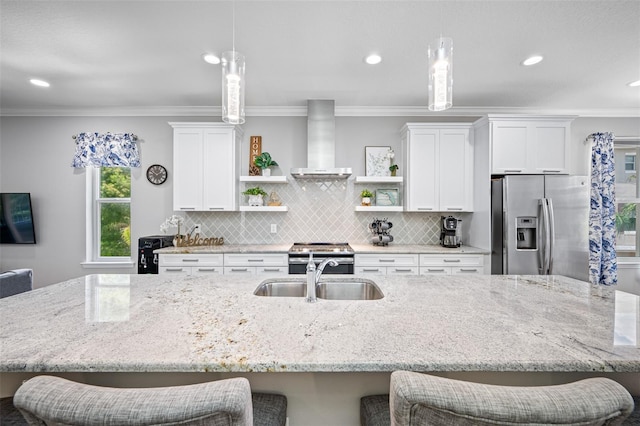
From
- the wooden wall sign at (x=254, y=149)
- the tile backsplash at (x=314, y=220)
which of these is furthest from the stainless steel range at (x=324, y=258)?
the wooden wall sign at (x=254, y=149)

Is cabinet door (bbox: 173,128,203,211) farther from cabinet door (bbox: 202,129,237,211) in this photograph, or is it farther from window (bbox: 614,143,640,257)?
window (bbox: 614,143,640,257)

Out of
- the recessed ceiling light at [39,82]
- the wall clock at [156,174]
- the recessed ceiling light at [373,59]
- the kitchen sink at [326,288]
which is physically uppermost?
the recessed ceiling light at [39,82]

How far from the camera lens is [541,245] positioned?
3.11 metres

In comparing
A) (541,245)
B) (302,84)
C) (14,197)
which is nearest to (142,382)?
(302,84)

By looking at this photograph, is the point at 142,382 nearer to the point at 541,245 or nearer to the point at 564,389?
the point at 564,389

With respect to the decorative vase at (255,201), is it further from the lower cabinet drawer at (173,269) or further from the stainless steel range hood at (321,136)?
the lower cabinet drawer at (173,269)

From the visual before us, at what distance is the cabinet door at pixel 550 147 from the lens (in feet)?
11.1

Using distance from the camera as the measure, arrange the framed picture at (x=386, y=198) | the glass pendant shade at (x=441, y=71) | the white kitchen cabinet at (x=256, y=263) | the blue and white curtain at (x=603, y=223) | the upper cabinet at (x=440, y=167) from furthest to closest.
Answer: the framed picture at (x=386, y=198) → the upper cabinet at (x=440, y=167) → the blue and white curtain at (x=603, y=223) → the white kitchen cabinet at (x=256, y=263) → the glass pendant shade at (x=441, y=71)

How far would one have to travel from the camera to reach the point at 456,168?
364 centimetres

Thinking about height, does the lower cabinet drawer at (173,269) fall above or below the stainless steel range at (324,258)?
below

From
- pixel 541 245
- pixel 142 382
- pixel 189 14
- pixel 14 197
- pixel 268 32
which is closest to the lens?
pixel 142 382

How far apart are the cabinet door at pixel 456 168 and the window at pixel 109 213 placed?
415 cm

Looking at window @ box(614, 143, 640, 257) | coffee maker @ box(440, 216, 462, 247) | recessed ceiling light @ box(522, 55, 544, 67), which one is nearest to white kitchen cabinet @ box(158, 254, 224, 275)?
coffee maker @ box(440, 216, 462, 247)

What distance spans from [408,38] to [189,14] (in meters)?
1.64
